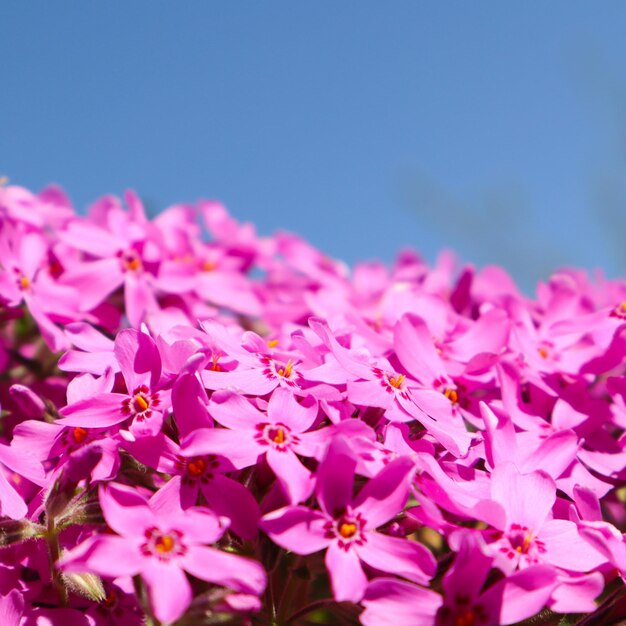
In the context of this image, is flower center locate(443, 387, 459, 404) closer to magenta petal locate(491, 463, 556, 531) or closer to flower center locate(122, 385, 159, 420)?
magenta petal locate(491, 463, 556, 531)

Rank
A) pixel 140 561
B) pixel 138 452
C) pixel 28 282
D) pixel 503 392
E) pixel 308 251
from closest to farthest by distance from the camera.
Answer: pixel 140 561 → pixel 138 452 → pixel 503 392 → pixel 28 282 → pixel 308 251

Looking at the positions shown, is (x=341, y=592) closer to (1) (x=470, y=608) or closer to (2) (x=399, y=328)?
(1) (x=470, y=608)

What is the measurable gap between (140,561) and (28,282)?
0.57 m

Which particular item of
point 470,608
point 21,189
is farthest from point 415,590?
point 21,189

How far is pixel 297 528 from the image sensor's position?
690 millimetres

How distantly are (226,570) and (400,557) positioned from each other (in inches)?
5.3

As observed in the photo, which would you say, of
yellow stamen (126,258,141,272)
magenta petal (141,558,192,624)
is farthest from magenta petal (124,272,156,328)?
magenta petal (141,558,192,624)

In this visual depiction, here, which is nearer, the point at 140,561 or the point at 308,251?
the point at 140,561

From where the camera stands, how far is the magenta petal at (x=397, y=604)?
66cm

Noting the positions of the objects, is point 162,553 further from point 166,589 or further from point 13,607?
point 13,607

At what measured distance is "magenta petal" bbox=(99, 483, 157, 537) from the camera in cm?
69

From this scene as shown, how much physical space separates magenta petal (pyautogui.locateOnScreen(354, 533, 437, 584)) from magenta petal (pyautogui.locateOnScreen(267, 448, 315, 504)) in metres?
0.06

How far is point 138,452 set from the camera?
766mm

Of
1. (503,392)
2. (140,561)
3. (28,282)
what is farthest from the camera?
(28,282)
